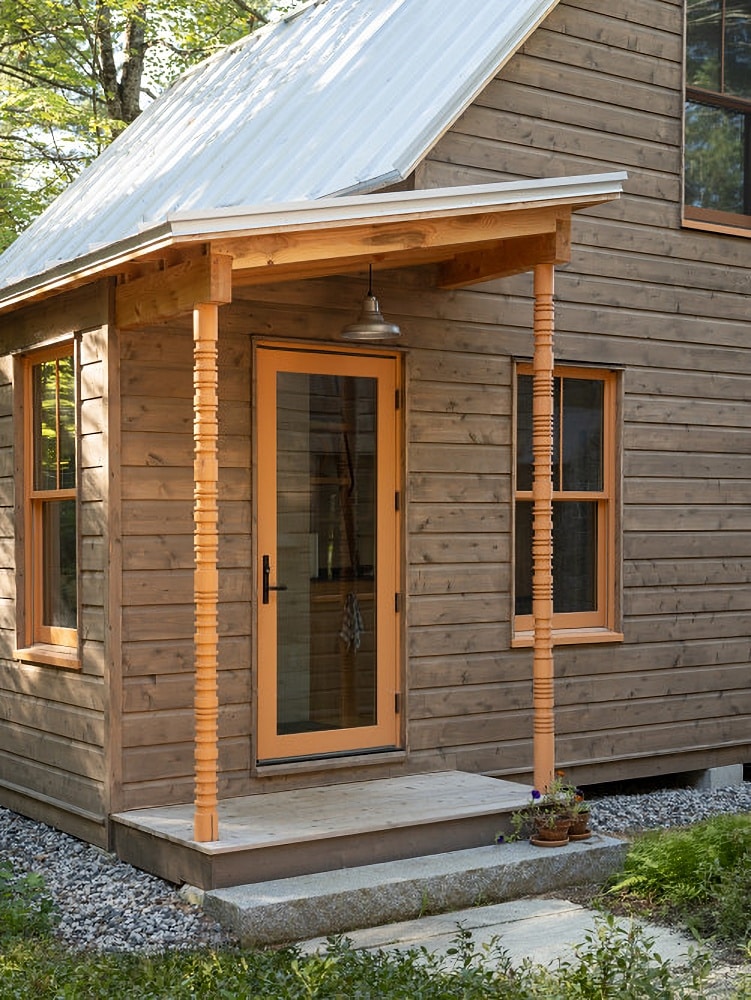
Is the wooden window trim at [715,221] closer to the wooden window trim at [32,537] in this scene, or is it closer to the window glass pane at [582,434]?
the window glass pane at [582,434]

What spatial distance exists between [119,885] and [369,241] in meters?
3.20

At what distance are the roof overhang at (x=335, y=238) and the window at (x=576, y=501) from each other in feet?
4.40

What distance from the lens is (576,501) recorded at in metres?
8.26

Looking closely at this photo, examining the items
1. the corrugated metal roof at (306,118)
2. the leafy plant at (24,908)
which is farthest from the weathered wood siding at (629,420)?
the leafy plant at (24,908)

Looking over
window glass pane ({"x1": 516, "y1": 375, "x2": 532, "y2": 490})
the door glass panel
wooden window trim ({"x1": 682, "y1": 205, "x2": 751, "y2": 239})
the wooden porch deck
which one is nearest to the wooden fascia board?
the door glass panel

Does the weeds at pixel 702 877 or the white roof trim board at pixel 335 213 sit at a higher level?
the white roof trim board at pixel 335 213

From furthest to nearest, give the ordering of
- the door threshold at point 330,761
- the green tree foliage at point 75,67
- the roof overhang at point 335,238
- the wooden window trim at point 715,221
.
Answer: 1. the green tree foliage at point 75,67
2. the wooden window trim at point 715,221
3. the door threshold at point 330,761
4. the roof overhang at point 335,238

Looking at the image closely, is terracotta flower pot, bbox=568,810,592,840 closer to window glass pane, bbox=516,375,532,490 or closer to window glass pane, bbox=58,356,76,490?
window glass pane, bbox=516,375,532,490

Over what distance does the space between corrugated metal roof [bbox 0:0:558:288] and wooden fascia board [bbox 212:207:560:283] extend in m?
0.39

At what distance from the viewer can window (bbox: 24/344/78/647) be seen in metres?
7.20

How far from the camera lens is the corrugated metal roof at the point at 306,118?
6.71 meters

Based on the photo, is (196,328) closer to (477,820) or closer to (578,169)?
(477,820)

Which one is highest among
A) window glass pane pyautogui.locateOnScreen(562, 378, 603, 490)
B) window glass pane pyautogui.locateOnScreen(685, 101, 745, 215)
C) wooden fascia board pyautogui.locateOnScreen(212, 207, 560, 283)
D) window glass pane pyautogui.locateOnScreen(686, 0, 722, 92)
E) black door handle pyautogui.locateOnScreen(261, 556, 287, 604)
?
window glass pane pyautogui.locateOnScreen(686, 0, 722, 92)

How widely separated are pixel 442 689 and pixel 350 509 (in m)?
1.21
